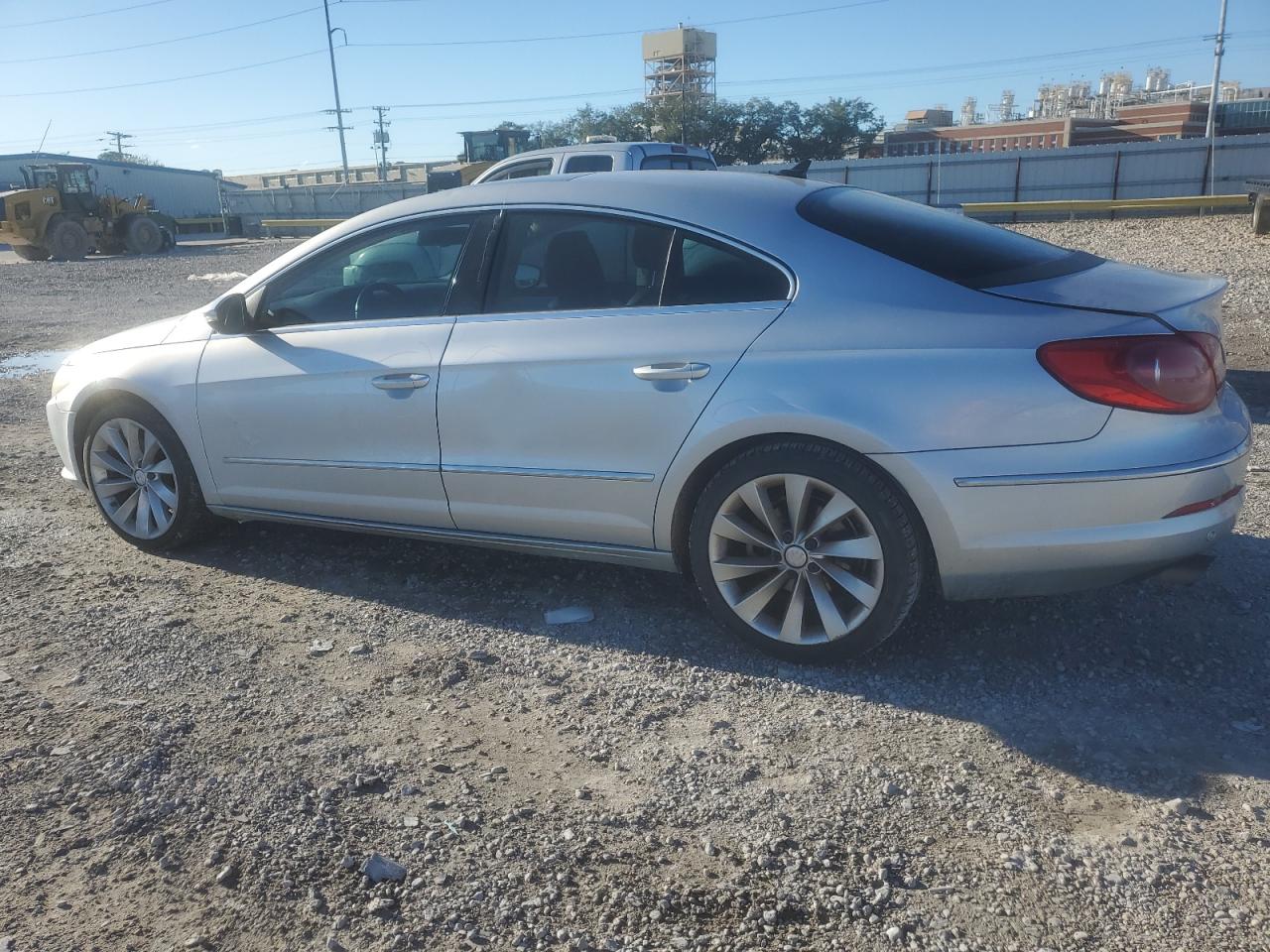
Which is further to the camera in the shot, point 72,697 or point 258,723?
point 72,697

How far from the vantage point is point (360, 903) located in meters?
2.44

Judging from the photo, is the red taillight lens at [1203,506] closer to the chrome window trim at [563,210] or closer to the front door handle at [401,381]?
the chrome window trim at [563,210]

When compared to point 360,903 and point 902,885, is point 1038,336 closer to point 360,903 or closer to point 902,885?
point 902,885

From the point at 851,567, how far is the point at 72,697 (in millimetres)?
2638

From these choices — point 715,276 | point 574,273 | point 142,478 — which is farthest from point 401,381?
point 142,478

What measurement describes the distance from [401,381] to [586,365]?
83 cm

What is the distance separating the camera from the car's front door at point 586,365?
3539 mm

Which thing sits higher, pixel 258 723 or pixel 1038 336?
pixel 1038 336

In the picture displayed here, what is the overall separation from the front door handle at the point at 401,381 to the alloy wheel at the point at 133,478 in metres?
1.29

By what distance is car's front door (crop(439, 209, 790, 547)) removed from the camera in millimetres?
3539

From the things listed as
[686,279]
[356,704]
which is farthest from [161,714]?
[686,279]

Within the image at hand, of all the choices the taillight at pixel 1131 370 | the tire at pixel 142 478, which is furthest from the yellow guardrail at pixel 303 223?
the taillight at pixel 1131 370

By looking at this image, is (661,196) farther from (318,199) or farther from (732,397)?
(318,199)

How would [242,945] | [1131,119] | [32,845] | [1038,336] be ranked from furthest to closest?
[1131,119] < [1038,336] < [32,845] < [242,945]
